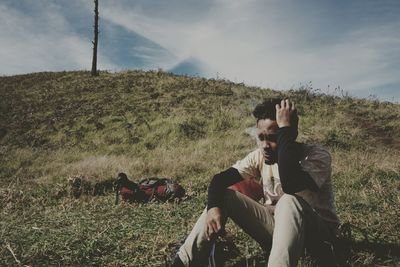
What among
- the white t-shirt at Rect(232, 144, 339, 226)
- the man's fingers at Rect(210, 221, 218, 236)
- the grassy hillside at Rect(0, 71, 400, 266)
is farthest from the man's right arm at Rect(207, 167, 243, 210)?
A: the grassy hillside at Rect(0, 71, 400, 266)

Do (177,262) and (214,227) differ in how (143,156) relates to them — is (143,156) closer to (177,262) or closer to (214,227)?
(177,262)

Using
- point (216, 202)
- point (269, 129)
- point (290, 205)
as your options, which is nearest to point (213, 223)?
point (216, 202)

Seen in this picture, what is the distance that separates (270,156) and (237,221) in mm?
705

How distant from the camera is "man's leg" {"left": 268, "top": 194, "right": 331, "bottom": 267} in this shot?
300 centimetres

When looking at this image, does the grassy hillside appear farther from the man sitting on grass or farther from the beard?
the beard

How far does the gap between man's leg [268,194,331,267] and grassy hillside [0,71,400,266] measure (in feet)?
2.60

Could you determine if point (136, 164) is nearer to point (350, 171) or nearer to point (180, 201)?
point (180, 201)

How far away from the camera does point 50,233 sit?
5.68 metres

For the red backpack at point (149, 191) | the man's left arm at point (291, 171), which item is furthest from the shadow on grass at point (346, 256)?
the red backpack at point (149, 191)

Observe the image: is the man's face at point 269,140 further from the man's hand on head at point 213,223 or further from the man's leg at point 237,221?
the man's hand on head at point 213,223

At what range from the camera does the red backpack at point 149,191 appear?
8.23 m

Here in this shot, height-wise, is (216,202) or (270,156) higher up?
(270,156)

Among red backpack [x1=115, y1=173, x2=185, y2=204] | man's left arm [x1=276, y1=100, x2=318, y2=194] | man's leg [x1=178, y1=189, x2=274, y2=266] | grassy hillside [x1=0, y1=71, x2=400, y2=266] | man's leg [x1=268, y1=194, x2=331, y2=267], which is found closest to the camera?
man's leg [x1=268, y1=194, x2=331, y2=267]

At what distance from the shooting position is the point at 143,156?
14.8 meters
